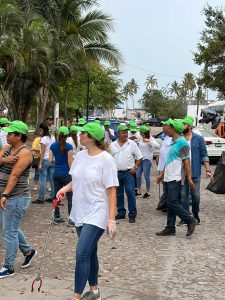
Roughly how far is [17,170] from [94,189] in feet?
4.16

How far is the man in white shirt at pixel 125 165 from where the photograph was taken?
9.05m

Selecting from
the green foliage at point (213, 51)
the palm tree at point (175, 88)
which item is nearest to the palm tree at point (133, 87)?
the palm tree at point (175, 88)

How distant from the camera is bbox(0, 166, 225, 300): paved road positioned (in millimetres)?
5344

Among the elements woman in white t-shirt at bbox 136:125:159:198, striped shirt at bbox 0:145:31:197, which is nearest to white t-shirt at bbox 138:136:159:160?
woman in white t-shirt at bbox 136:125:159:198

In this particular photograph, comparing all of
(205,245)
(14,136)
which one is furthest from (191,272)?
(14,136)

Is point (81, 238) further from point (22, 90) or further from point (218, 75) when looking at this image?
point (218, 75)

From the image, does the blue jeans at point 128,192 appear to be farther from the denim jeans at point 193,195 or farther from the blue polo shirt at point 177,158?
the blue polo shirt at point 177,158

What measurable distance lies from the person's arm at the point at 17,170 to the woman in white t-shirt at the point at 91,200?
0.98 meters

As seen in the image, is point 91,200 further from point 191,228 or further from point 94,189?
point 191,228

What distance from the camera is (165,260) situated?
659 centimetres

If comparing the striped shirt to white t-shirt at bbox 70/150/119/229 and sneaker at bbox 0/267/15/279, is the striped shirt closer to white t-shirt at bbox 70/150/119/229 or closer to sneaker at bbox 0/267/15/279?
sneaker at bbox 0/267/15/279

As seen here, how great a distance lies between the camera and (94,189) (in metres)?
4.70

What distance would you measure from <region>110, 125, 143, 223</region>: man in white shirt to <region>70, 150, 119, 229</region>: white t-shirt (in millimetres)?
4323

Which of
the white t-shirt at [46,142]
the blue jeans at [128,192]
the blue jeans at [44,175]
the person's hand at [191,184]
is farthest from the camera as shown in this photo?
the white t-shirt at [46,142]
